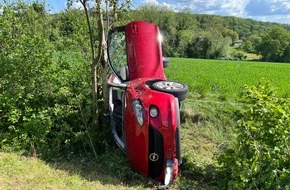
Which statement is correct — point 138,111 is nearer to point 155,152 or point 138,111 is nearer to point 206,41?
point 155,152

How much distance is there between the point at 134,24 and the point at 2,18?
3.07 metres

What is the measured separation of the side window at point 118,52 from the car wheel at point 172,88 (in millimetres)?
993

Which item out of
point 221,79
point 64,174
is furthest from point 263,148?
point 221,79

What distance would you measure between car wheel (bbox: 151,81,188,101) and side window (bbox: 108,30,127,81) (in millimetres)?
993

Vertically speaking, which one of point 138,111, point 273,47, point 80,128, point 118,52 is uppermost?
point 118,52

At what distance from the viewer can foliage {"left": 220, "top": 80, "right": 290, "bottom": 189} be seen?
3.94 m

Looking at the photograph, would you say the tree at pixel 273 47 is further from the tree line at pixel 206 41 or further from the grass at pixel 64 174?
the grass at pixel 64 174

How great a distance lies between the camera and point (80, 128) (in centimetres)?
585

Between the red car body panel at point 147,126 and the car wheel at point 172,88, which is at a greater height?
the car wheel at point 172,88

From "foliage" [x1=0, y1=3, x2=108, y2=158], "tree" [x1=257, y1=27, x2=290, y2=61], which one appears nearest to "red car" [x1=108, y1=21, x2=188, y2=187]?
"foliage" [x1=0, y1=3, x2=108, y2=158]

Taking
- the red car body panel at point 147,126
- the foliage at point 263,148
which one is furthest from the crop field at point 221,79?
the red car body panel at point 147,126

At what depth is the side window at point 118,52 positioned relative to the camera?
5.66 meters

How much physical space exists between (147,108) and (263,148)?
1549 mm

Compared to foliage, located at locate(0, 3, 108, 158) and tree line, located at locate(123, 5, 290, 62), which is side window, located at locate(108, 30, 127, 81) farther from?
tree line, located at locate(123, 5, 290, 62)
